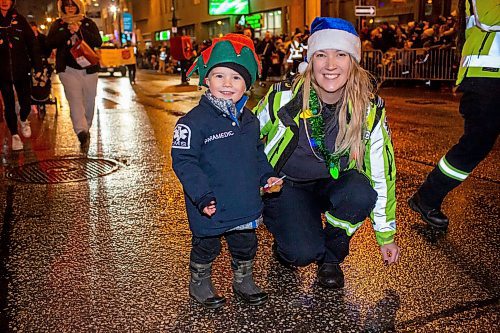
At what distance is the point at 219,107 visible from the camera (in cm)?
281

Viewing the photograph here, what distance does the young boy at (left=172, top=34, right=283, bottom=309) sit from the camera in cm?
274

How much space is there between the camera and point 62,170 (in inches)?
241

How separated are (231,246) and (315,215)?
0.60 metres

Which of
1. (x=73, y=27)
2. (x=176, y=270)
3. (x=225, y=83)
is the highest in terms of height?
(x=73, y=27)

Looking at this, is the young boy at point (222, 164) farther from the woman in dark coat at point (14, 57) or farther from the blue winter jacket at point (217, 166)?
the woman in dark coat at point (14, 57)

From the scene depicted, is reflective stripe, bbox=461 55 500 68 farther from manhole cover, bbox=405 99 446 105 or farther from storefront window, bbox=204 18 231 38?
storefront window, bbox=204 18 231 38

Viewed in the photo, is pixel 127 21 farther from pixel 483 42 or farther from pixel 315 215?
pixel 315 215

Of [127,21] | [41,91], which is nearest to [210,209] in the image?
[41,91]

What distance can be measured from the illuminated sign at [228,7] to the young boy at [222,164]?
36.3m

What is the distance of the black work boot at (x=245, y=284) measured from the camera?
9.79ft

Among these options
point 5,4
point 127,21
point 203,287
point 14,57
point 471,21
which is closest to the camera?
point 203,287

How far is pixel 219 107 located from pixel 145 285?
3.67 feet

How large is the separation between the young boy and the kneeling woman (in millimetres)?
290

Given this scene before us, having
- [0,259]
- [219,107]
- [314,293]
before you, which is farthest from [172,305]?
[0,259]
